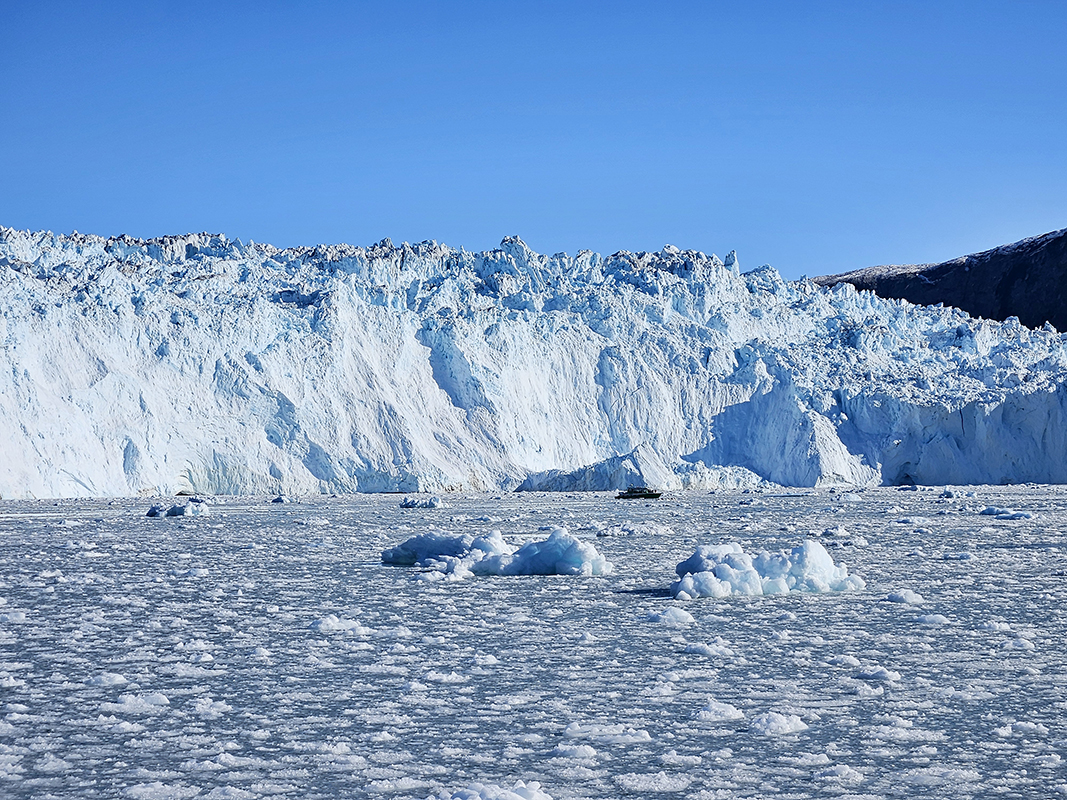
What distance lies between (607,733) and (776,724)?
1.94 ft

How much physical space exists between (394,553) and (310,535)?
13.8 feet

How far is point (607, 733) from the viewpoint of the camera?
3.66m

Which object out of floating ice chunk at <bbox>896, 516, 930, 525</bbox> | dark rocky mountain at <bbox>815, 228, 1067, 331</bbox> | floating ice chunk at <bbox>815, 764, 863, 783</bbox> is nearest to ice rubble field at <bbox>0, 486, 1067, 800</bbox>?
floating ice chunk at <bbox>815, 764, 863, 783</bbox>

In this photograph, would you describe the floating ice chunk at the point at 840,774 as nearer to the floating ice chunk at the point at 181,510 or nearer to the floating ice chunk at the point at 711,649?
the floating ice chunk at the point at 711,649

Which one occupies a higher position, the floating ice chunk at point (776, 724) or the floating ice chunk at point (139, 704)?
the floating ice chunk at point (139, 704)

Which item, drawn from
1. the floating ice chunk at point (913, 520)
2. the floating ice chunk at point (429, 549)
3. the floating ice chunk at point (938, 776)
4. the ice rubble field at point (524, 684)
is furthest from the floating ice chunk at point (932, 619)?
the floating ice chunk at point (913, 520)

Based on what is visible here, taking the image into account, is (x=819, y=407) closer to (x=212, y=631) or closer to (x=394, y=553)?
(x=394, y=553)

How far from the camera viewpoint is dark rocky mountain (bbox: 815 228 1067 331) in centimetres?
7269

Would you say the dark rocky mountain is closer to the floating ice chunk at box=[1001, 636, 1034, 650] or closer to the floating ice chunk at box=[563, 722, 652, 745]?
the floating ice chunk at box=[1001, 636, 1034, 650]

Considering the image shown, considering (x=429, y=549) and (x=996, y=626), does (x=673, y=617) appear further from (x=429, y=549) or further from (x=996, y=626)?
(x=429, y=549)

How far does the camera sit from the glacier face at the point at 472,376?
29141 millimetres

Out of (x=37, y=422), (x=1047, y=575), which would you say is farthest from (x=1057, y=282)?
(x=1047, y=575)

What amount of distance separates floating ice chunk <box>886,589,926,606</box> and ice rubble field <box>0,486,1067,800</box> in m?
0.02

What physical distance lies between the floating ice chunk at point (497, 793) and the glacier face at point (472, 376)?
25629 mm
